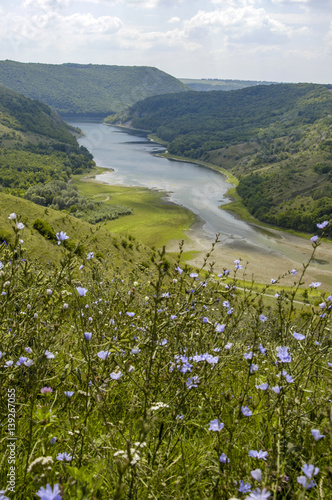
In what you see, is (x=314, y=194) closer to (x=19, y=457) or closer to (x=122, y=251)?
(x=122, y=251)

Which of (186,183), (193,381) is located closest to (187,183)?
(186,183)

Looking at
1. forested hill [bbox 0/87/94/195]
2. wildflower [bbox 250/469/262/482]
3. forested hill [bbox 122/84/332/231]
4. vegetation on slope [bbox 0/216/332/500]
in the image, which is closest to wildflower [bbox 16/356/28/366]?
vegetation on slope [bbox 0/216/332/500]

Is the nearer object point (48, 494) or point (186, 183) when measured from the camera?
point (48, 494)

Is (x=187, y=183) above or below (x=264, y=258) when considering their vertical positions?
above

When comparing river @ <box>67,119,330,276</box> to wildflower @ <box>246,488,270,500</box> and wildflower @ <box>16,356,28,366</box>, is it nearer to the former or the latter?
wildflower @ <box>16,356,28,366</box>

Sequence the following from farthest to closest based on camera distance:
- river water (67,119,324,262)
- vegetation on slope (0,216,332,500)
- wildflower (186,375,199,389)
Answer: river water (67,119,324,262), wildflower (186,375,199,389), vegetation on slope (0,216,332,500)

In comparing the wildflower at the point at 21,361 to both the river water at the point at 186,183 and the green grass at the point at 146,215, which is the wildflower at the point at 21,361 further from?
the river water at the point at 186,183

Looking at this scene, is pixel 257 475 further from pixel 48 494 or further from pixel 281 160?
pixel 281 160
